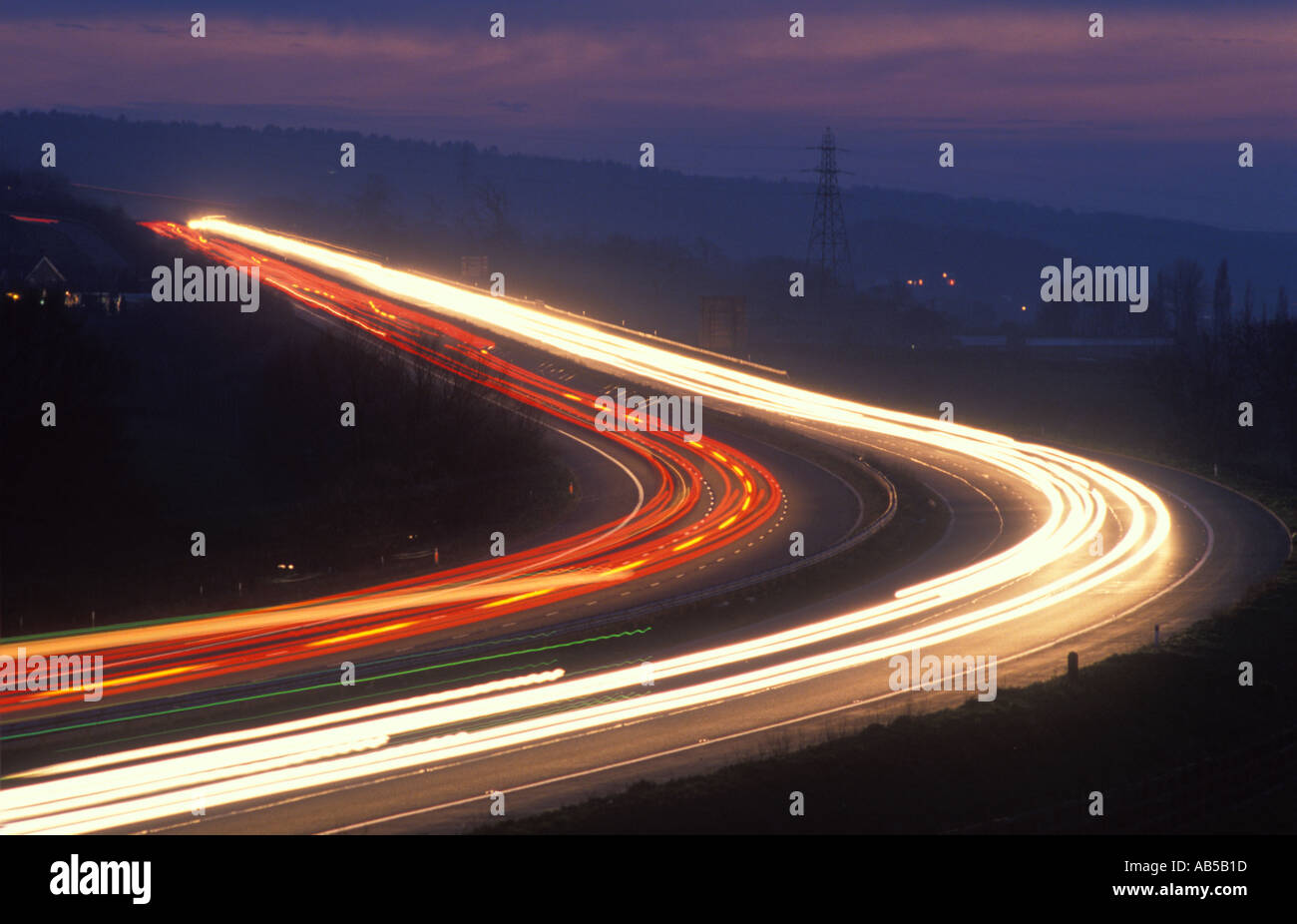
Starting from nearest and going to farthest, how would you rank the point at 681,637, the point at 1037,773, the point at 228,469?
the point at 1037,773
the point at 681,637
the point at 228,469

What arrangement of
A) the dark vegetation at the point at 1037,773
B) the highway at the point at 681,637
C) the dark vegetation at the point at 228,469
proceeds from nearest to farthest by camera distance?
the dark vegetation at the point at 1037,773 → the highway at the point at 681,637 → the dark vegetation at the point at 228,469

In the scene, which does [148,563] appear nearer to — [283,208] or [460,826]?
[460,826]

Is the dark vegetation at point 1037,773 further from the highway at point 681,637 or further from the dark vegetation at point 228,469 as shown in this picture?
the dark vegetation at point 228,469

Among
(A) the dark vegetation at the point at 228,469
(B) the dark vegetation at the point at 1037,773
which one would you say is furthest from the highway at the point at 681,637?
(A) the dark vegetation at the point at 228,469

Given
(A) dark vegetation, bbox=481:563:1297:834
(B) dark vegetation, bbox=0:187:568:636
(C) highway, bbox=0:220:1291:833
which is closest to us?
(A) dark vegetation, bbox=481:563:1297:834

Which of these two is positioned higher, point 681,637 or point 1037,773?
point 681,637

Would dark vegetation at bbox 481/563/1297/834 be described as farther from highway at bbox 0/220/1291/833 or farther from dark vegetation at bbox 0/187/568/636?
dark vegetation at bbox 0/187/568/636

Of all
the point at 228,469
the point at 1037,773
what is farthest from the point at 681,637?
the point at 228,469

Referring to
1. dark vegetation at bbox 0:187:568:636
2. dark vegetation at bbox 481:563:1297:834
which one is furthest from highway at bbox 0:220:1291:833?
dark vegetation at bbox 0:187:568:636

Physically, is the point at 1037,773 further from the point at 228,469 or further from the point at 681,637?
the point at 228,469
